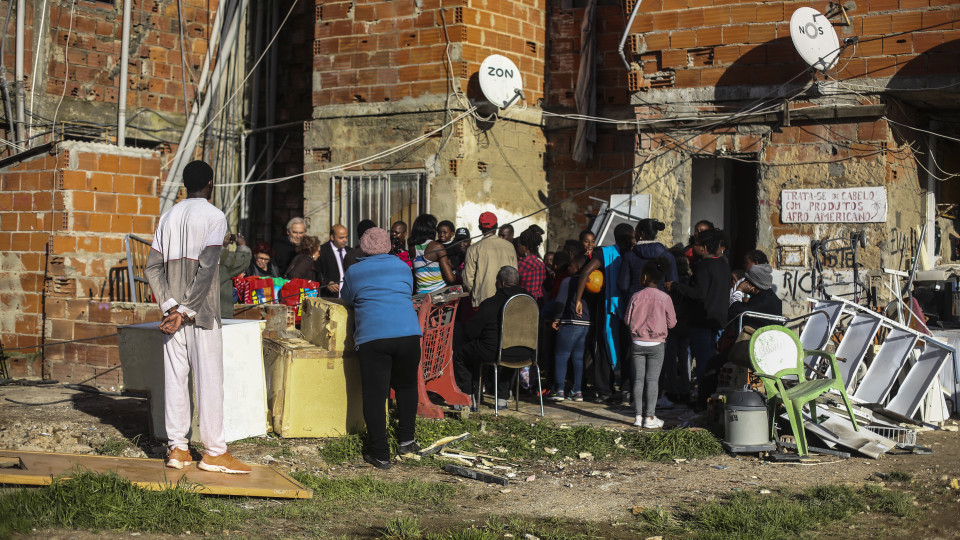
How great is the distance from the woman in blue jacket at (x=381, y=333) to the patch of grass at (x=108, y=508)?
5.50ft

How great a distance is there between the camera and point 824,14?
11719 millimetres

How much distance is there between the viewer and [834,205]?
11672mm

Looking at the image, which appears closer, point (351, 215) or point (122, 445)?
point (122, 445)

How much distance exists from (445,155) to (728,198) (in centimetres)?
482

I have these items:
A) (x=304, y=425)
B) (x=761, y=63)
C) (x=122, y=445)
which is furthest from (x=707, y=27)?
(x=122, y=445)

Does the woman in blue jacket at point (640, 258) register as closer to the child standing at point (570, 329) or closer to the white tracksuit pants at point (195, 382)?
the child standing at point (570, 329)

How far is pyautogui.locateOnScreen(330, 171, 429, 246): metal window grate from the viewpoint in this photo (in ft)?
45.3

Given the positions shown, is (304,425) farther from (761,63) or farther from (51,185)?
(761,63)

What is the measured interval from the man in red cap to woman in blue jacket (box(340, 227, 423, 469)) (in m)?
2.71

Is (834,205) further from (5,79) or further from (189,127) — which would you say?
(5,79)

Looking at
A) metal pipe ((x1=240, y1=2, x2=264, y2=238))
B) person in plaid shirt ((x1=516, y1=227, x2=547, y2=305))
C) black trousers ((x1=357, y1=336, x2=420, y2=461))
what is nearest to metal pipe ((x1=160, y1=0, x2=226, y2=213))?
metal pipe ((x1=240, y1=2, x2=264, y2=238))

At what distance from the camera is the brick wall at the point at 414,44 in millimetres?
13586

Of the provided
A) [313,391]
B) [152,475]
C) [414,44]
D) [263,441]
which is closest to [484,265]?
[313,391]

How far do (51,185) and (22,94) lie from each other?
3.64m
